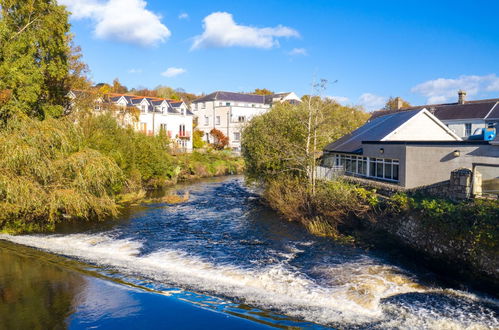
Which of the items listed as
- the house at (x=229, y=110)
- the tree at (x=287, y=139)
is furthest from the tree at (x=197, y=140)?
the tree at (x=287, y=139)

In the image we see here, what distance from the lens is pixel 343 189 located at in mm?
20516

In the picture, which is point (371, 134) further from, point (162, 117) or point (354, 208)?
point (162, 117)

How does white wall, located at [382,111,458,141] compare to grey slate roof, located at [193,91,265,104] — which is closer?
white wall, located at [382,111,458,141]

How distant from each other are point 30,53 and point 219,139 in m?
40.2

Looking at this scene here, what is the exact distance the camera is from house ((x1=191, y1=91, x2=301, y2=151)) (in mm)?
65125

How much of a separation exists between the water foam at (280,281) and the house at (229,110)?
4622cm

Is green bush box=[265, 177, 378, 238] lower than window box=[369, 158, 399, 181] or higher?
lower

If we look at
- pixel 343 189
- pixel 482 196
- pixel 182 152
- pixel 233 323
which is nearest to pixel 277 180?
pixel 343 189

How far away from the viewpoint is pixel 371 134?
2781 centimetres

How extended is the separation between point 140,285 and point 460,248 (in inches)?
460

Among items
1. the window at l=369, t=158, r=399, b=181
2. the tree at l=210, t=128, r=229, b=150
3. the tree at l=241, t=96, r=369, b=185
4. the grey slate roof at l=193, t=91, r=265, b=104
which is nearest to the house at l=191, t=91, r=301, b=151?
the grey slate roof at l=193, t=91, r=265, b=104

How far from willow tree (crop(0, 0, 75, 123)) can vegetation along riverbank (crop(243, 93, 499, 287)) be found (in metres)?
15.2

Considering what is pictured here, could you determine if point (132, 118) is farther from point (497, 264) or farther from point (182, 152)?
point (497, 264)

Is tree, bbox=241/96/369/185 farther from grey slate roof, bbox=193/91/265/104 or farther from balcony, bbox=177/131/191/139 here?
grey slate roof, bbox=193/91/265/104
